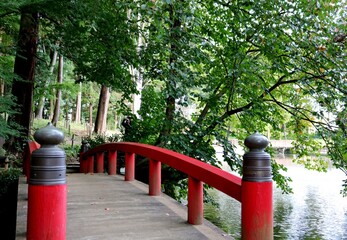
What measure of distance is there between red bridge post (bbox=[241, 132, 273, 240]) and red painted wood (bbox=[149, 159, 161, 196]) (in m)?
2.66

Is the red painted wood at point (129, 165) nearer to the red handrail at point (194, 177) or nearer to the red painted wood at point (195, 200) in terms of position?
the red handrail at point (194, 177)

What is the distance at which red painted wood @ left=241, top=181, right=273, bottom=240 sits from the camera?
2750mm

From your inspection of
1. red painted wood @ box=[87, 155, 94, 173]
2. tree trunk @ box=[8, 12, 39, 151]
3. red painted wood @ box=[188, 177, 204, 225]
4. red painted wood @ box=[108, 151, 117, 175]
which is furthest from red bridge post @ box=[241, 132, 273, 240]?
tree trunk @ box=[8, 12, 39, 151]

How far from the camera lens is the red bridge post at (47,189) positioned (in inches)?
97.3

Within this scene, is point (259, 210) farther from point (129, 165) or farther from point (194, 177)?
point (129, 165)

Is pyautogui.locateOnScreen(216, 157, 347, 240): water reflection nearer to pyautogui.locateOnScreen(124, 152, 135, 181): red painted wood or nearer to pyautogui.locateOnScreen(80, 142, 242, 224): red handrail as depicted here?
pyautogui.locateOnScreen(124, 152, 135, 181): red painted wood

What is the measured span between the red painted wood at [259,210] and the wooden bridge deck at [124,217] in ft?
2.67

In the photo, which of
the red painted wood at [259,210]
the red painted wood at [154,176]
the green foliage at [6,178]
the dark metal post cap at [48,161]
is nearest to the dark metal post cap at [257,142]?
the red painted wood at [259,210]

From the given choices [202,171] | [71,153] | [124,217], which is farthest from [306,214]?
[202,171]

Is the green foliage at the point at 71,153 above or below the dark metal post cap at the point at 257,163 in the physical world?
below

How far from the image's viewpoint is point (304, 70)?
693 cm

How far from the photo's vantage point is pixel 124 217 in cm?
428

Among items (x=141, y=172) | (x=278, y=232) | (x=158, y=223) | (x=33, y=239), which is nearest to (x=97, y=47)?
(x=141, y=172)

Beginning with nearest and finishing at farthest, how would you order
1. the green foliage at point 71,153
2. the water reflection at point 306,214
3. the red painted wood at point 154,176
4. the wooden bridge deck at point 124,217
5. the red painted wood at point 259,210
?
the red painted wood at point 259,210, the wooden bridge deck at point 124,217, the red painted wood at point 154,176, the water reflection at point 306,214, the green foliage at point 71,153
